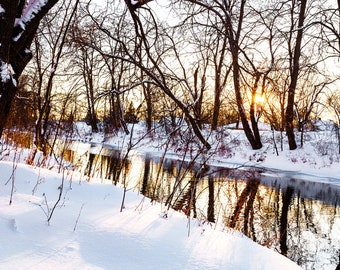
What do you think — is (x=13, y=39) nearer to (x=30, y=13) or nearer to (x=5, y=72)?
(x=30, y=13)

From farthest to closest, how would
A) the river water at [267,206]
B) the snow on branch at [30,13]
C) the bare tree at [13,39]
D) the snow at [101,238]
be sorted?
the river water at [267,206] → the snow on branch at [30,13] → the bare tree at [13,39] → the snow at [101,238]

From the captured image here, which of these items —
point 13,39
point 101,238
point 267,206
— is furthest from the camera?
point 267,206

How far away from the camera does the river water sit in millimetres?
4906

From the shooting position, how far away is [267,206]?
7.66 metres

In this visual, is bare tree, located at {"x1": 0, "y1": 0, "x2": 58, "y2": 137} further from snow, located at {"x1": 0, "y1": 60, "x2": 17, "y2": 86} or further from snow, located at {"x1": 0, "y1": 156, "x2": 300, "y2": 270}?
snow, located at {"x1": 0, "y1": 156, "x2": 300, "y2": 270}

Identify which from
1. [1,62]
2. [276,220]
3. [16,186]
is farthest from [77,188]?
[276,220]

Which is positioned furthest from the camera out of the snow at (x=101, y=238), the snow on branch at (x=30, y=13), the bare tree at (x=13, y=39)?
the snow on branch at (x=30, y=13)

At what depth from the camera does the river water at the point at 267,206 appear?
491cm

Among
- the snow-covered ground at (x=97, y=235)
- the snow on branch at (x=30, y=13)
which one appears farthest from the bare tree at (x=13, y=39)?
the snow-covered ground at (x=97, y=235)

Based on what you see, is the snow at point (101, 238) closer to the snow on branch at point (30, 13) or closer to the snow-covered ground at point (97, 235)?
the snow-covered ground at point (97, 235)

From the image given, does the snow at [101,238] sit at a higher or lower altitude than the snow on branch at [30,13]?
lower

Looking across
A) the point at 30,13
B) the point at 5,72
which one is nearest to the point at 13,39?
the point at 30,13

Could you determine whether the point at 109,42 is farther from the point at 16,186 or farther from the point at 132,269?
the point at 132,269

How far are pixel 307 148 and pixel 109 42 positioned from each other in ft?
40.0
